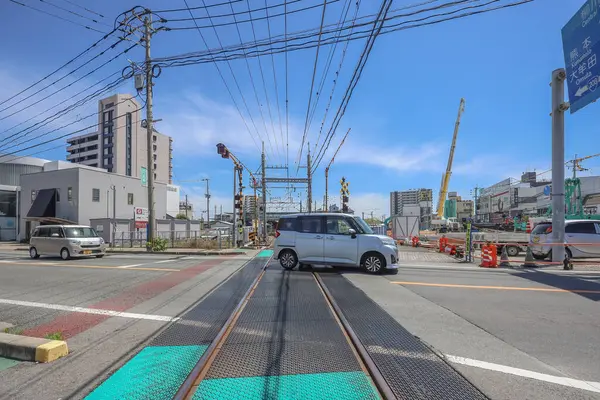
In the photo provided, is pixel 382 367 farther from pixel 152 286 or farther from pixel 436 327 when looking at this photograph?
pixel 152 286

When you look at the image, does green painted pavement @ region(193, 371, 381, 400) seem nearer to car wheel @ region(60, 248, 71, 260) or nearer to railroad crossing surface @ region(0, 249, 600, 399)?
railroad crossing surface @ region(0, 249, 600, 399)

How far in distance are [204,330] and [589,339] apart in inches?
225

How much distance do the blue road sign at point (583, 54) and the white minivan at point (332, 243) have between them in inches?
323

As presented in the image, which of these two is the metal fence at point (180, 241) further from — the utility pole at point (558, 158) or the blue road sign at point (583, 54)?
the blue road sign at point (583, 54)

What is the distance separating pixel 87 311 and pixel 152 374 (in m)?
4.10

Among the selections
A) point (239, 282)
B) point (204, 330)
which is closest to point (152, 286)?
point (239, 282)

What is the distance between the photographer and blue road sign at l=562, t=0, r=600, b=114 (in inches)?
469

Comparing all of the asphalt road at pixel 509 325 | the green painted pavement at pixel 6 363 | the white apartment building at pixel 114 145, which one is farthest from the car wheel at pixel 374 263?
the white apartment building at pixel 114 145

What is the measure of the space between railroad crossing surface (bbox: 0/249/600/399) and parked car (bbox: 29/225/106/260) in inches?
320

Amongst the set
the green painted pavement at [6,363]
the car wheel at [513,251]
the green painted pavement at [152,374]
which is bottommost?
the car wheel at [513,251]

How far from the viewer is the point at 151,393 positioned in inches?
144

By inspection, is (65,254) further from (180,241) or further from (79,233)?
(180,241)

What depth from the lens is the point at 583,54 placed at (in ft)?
41.5

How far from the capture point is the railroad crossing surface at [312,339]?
380 cm
